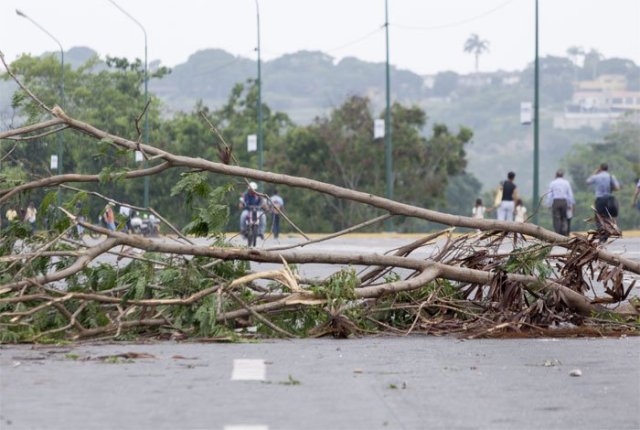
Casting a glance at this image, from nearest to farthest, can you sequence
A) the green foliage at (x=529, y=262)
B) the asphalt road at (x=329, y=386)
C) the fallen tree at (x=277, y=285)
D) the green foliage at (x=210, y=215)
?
the asphalt road at (x=329, y=386), the fallen tree at (x=277, y=285), the green foliage at (x=210, y=215), the green foliage at (x=529, y=262)

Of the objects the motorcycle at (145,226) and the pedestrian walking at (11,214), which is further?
the motorcycle at (145,226)

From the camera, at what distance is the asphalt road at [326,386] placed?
28.7 feet

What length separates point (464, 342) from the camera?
13.5 m

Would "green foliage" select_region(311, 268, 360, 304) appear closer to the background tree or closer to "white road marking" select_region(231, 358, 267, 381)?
"white road marking" select_region(231, 358, 267, 381)

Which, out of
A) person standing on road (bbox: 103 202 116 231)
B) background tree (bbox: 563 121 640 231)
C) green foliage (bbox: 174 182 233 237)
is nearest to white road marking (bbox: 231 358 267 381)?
green foliage (bbox: 174 182 233 237)

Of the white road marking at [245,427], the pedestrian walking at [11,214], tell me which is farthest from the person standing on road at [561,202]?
the white road marking at [245,427]

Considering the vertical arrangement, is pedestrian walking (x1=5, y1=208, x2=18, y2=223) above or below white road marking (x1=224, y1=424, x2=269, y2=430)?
above

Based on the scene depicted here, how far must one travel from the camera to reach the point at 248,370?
11.0 metres

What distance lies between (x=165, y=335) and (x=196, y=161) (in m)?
1.67

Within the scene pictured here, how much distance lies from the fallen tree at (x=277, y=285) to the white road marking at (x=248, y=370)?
1.66 metres

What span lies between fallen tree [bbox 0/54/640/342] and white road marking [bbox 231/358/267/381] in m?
1.66

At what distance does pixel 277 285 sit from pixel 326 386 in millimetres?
3806

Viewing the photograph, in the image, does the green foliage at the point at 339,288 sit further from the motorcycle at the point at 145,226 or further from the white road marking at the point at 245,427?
the motorcycle at the point at 145,226

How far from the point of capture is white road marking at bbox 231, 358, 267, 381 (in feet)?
34.6
